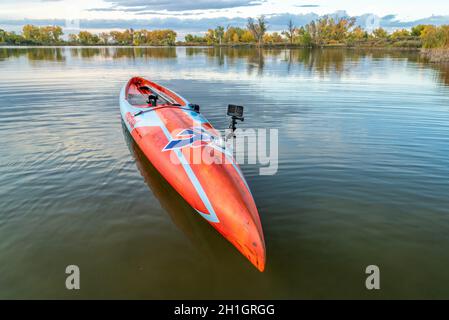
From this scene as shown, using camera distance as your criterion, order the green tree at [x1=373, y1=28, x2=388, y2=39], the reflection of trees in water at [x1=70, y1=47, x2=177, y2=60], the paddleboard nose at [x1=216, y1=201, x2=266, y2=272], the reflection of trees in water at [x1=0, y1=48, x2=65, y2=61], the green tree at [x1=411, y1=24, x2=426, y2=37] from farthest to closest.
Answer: the green tree at [x1=373, y1=28, x2=388, y2=39] < the green tree at [x1=411, y1=24, x2=426, y2=37] < the reflection of trees in water at [x1=70, y1=47, x2=177, y2=60] < the reflection of trees in water at [x1=0, y1=48, x2=65, y2=61] < the paddleboard nose at [x1=216, y1=201, x2=266, y2=272]

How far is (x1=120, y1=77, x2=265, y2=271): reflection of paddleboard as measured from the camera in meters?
5.41

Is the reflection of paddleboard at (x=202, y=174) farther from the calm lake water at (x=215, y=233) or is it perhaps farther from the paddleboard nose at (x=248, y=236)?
the calm lake water at (x=215, y=233)

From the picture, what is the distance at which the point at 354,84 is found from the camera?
937 inches

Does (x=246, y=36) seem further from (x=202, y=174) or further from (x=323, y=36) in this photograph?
(x=202, y=174)

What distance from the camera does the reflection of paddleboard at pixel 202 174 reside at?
541 cm

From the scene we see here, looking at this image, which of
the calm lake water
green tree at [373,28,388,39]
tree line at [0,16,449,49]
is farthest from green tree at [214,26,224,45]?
the calm lake water

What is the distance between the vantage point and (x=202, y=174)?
6.46 meters

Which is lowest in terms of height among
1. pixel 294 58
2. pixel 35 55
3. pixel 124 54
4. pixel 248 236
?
pixel 248 236

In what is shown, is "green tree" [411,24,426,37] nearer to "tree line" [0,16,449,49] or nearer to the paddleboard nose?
"tree line" [0,16,449,49]

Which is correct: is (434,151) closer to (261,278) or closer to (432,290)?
(432,290)

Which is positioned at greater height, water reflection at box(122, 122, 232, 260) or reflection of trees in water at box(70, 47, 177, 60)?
reflection of trees in water at box(70, 47, 177, 60)

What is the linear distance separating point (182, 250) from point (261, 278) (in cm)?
152

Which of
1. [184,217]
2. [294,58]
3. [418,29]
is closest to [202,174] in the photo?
[184,217]

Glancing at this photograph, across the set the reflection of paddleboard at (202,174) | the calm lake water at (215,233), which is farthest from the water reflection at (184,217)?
the reflection of paddleboard at (202,174)
